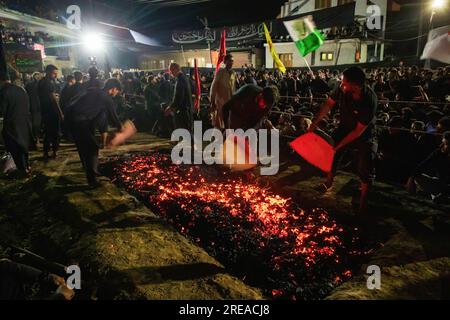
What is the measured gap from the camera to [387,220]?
181 inches

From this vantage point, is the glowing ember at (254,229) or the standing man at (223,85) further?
the standing man at (223,85)

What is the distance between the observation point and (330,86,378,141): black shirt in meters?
4.59

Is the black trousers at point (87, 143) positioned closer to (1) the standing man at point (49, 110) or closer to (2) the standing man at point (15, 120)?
(2) the standing man at point (15, 120)

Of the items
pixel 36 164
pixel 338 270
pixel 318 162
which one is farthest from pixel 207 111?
pixel 338 270

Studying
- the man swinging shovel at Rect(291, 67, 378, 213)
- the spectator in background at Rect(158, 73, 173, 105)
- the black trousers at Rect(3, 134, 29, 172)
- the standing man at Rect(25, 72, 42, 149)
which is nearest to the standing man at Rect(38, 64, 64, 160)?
the black trousers at Rect(3, 134, 29, 172)

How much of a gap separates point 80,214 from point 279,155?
4.65 meters

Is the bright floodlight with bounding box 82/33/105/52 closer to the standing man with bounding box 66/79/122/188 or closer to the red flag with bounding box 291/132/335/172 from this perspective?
the standing man with bounding box 66/79/122/188

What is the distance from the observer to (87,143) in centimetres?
605

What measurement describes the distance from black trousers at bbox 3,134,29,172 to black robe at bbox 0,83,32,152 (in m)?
0.03

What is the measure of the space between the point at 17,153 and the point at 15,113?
85 cm

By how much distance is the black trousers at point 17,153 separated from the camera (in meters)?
6.86

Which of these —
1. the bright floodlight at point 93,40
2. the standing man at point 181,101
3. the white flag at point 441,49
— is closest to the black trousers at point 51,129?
the standing man at point 181,101

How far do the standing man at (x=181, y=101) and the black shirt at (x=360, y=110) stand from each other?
491cm
